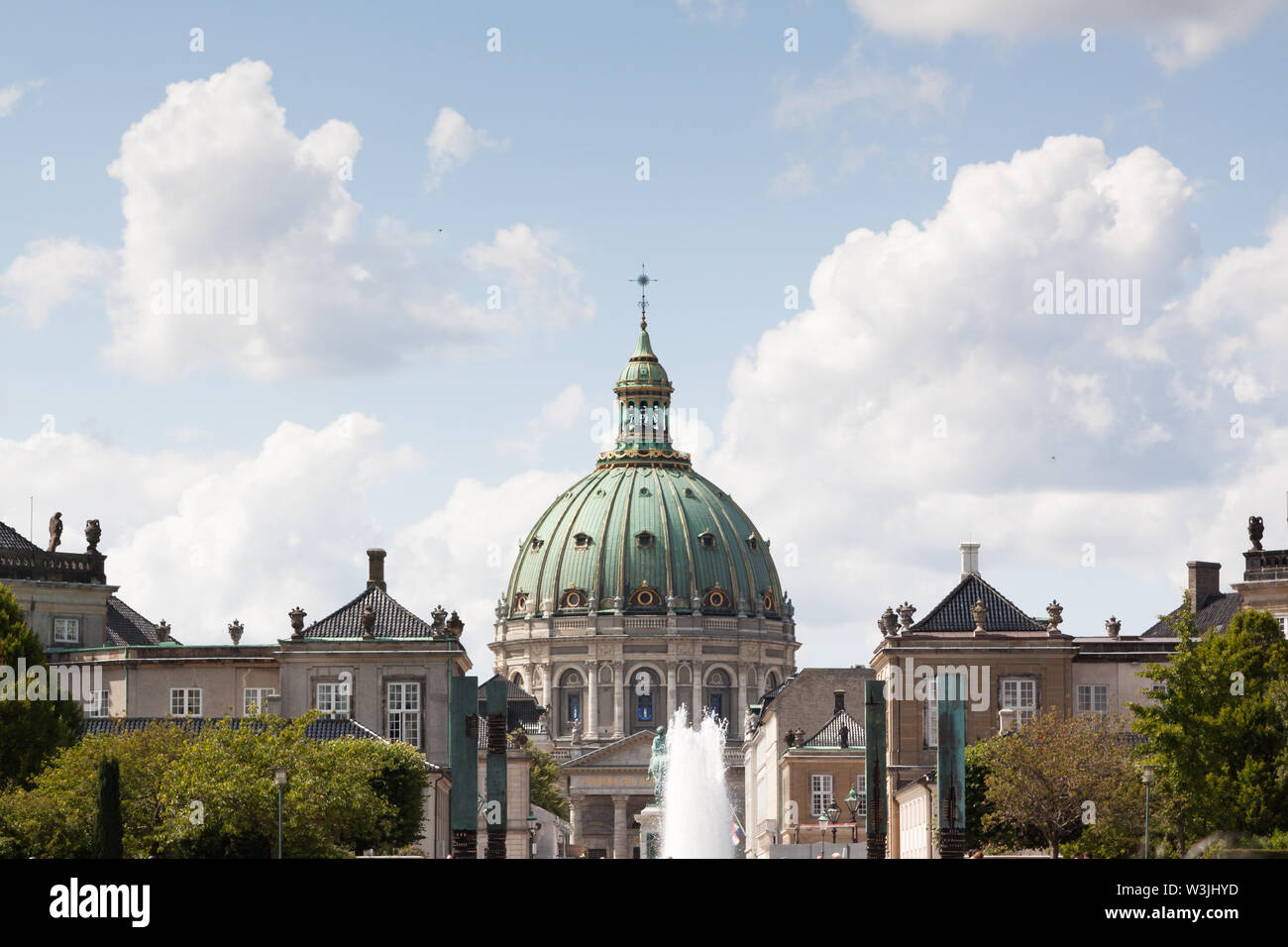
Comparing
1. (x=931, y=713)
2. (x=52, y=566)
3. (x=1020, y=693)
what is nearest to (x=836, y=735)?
(x=931, y=713)

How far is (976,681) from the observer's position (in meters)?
100

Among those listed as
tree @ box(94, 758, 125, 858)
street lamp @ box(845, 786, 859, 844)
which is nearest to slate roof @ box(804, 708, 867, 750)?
street lamp @ box(845, 786, 859, 844)

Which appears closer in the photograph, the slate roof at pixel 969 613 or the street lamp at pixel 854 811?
the slate roof at pixel 969 613

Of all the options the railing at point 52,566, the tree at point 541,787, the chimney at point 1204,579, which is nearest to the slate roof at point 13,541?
the railing at point 52,566

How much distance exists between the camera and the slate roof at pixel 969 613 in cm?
10256

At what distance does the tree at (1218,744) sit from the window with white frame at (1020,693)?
85.5ft

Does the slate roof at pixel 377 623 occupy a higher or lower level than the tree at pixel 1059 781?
higher

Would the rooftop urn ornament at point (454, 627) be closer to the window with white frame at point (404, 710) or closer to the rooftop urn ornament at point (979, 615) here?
the window with white frame at point (404, 710)

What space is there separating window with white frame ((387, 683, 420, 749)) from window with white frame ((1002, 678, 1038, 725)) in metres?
24.1

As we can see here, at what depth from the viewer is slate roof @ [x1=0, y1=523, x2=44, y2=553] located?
103 m

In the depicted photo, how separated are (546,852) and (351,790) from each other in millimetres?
97539

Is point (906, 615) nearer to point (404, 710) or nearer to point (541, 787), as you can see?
point (404, 710)

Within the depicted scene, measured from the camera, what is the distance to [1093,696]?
103m

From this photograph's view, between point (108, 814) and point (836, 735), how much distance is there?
77.3 metres
